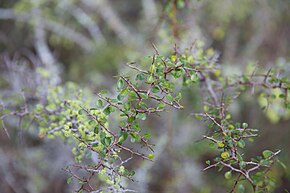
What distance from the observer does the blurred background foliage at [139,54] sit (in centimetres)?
226

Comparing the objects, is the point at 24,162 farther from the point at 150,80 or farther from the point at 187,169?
the point at 150,80

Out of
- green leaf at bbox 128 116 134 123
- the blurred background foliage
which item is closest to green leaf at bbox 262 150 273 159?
green leaf at bbox 128 116 134 123

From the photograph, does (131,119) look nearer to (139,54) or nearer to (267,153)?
(267,153)

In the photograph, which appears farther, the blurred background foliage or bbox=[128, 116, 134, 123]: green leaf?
the blurred background foliage

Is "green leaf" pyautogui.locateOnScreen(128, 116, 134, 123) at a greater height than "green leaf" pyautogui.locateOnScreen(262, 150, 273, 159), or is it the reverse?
"green leaf" pyautogui.locateOnScreen(262, 150, 273, 159)

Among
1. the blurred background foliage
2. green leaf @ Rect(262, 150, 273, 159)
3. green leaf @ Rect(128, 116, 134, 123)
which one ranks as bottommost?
green leaf @ Rect(128, 116, 134, 123)

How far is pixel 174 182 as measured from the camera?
2176mm

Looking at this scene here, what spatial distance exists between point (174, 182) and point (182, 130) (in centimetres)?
45

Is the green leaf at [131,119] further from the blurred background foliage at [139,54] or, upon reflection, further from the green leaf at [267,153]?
the blurred background foliage at [139,54]

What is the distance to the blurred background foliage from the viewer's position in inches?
89.0

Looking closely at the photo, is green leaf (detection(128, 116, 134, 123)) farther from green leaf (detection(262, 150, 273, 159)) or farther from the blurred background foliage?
the blurred background foliage

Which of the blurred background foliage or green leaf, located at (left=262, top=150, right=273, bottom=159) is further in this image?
the blurred background foliage

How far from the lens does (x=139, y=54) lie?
217cm

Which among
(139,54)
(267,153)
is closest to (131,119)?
(267,153)
